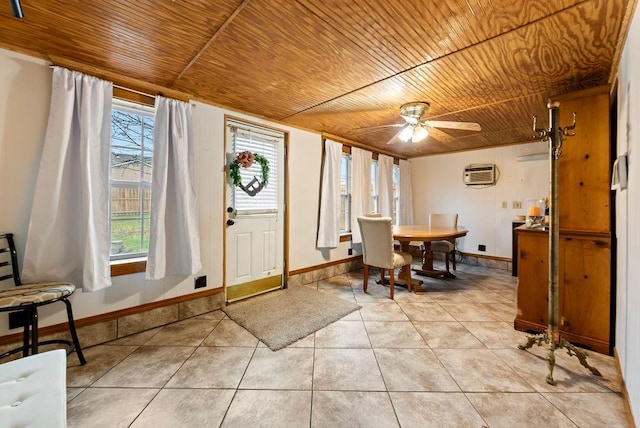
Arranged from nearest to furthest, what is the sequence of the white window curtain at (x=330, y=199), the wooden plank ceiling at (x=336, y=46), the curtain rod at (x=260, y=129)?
1. the wooden plank ceiling at (x=336, y=46)
2. the curtain rod at (x=260, y=129)
3. the white window curtain at (x=330, y=199)

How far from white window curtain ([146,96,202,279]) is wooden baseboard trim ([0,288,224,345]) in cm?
30

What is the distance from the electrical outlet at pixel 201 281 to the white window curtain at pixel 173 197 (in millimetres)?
223

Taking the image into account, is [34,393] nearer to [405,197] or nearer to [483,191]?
[405,197]

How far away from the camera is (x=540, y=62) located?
75.9 inches

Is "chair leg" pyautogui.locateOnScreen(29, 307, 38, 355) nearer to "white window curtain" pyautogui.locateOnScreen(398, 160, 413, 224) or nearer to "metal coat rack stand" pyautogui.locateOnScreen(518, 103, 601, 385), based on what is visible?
"metal coat rack stand" pyautogui.locateOnScreen(518, 103, 601, 385)

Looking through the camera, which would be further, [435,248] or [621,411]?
[435,248]

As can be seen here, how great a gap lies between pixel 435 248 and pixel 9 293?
4568mm

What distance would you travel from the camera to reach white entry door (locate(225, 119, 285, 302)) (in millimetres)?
2936

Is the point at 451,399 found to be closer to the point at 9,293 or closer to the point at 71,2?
the point at 9,293

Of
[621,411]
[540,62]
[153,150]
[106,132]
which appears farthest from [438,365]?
[106,132]

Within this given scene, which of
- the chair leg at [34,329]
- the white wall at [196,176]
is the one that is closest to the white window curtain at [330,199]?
the white wall at [196,176]

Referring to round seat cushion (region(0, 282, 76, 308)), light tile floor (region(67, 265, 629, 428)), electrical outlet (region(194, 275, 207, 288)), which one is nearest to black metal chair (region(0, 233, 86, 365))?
round seat cushion (region(0, 282, 76, 308))

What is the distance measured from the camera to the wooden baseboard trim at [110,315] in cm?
177

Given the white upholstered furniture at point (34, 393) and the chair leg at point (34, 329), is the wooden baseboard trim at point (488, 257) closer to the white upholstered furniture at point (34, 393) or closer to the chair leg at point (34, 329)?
the white upholstered furniture at point (34, 393)
